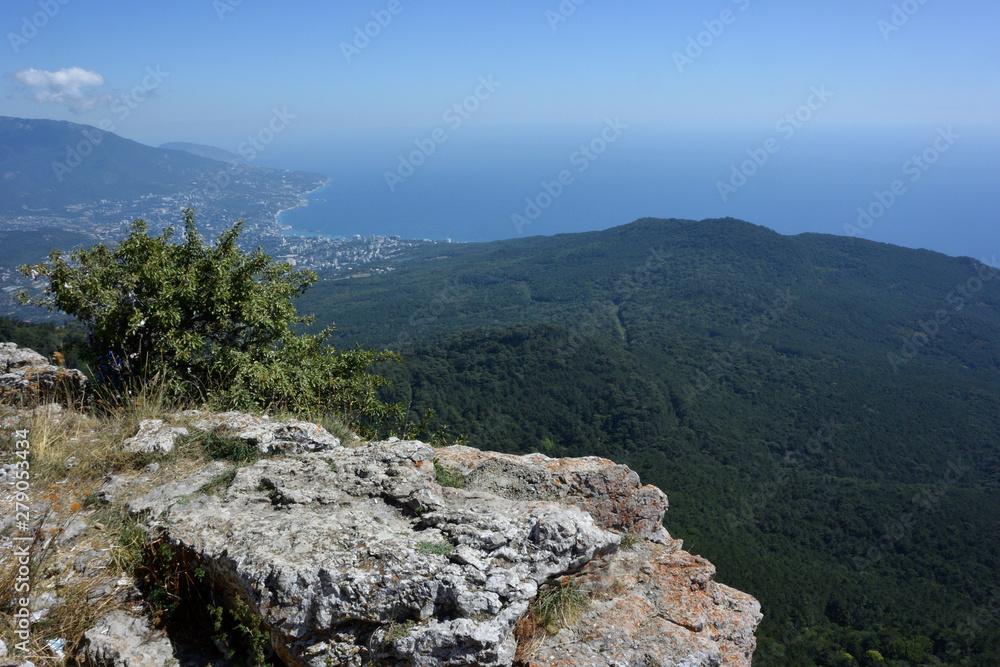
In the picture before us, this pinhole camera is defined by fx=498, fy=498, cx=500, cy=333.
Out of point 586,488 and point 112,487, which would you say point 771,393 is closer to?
point 586,488

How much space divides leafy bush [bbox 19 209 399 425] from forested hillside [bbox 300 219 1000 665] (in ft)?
14.2

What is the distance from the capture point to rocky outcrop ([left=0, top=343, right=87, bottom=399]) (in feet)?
21.3

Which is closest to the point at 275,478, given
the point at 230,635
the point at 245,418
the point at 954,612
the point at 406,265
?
the point at 230,635

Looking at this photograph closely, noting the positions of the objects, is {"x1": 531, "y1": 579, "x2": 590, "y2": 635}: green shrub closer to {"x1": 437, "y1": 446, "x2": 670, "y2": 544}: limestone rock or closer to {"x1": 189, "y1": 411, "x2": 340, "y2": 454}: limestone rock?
{"x1": 437, "y1": 446, "x2": 670, "y2": 544}: limestone rock

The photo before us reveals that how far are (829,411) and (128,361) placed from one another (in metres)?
68.9

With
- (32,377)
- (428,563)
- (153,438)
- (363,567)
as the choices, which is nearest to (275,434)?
(153,438)

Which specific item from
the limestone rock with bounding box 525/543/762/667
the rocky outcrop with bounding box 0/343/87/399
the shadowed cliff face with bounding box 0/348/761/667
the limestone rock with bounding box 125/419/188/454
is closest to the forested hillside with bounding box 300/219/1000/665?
the limestone rock with bounding box 525/543/762/667

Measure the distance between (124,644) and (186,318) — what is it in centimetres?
527

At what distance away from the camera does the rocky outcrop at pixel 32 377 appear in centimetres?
648

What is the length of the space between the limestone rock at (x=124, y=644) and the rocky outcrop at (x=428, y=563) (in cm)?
38

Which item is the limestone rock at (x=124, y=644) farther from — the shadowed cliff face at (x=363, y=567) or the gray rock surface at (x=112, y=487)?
the gray rock surface at (x=112, y=487)

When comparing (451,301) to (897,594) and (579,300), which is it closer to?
(579,300)

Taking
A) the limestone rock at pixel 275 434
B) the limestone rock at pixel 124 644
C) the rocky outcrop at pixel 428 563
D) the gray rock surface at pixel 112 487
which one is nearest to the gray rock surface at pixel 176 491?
the rocky outcrop at pixel 428 563

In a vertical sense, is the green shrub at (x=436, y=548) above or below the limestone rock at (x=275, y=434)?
above
